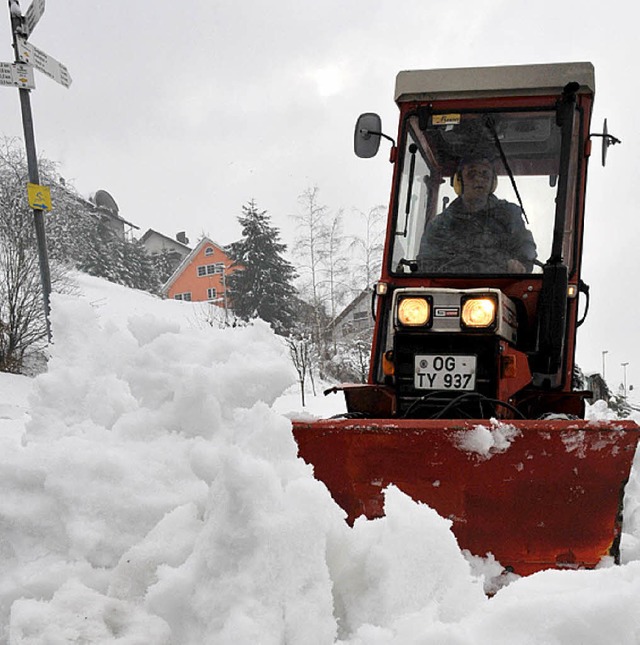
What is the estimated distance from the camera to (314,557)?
1364mm

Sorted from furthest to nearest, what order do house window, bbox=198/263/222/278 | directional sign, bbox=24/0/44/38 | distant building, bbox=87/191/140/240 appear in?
distant building, bbox=87/191/140/240
house window, bbox=198/263/222/278
directional sign, bbox=24/0/44/38

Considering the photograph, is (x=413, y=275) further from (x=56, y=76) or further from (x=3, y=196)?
(x=3, y=196)

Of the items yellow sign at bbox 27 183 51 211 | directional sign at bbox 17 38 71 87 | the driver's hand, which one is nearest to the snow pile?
the driver's hand

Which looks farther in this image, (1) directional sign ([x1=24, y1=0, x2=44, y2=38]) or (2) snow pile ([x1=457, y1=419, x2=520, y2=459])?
(1) directional sign ([x1=24, y1=0, x2=44, y2=38])

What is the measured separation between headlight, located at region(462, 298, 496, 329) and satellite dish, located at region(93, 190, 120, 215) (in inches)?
2005

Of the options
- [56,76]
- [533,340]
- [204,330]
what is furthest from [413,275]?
[56,76]

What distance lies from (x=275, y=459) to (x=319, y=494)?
143mm

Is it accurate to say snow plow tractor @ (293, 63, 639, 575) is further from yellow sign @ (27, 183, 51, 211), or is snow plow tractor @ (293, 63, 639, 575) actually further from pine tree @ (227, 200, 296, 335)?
pine tree @ (227, 200, 296, 335)

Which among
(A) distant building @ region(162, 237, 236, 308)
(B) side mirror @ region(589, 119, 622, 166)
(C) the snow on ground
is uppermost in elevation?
(A) distant building @ region(162, 237, 236, 308)

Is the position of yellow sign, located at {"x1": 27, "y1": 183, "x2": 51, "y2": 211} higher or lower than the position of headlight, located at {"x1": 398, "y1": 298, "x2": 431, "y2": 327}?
higher

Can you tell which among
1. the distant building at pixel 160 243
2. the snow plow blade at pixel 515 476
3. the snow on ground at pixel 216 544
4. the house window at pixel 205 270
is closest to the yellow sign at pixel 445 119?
the snow plow blade at pixel 515 476

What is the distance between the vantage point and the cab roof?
3646 millimetres

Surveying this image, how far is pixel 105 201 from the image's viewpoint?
172ft

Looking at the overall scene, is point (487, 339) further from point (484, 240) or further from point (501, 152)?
point (501, 152)
